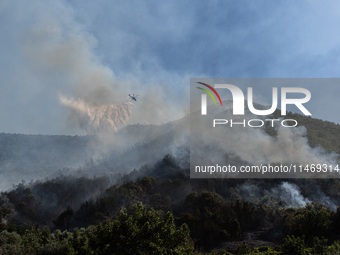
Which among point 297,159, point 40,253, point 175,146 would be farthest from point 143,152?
point 40,253

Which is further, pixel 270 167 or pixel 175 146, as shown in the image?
pixel 175 146

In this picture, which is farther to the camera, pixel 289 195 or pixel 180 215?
pixel 289 195

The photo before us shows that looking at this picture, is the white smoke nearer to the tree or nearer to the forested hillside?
the forested hillside

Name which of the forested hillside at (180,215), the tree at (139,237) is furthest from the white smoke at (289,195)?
the tree at (139,237)

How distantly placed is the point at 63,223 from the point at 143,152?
104m

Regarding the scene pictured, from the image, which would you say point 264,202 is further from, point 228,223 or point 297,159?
point 297,159

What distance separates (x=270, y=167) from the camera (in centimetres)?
8825

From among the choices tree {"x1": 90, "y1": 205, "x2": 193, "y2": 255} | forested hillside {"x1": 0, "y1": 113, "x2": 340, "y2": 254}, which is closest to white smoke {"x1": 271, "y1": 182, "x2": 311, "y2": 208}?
forested hillside {"x1": 0, "y1": 113, "x2": 340, "y2": 254}

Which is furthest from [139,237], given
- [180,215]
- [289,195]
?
[289,195]

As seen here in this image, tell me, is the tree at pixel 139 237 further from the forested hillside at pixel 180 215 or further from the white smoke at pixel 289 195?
the white smoke at pixel 289 195

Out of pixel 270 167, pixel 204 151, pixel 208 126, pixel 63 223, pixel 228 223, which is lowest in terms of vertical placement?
pixel 63 223

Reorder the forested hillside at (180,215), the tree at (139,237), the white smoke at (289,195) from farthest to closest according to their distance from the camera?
the white smoke at (289,195), the forested hillside at (180,215), the tree at (139,237)

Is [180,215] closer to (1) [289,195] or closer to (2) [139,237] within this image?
(1) [289,195]

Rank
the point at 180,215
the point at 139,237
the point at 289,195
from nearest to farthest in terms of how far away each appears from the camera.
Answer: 1. the point at 139,237
2. the point at 180,215
3. the point at 289,195
